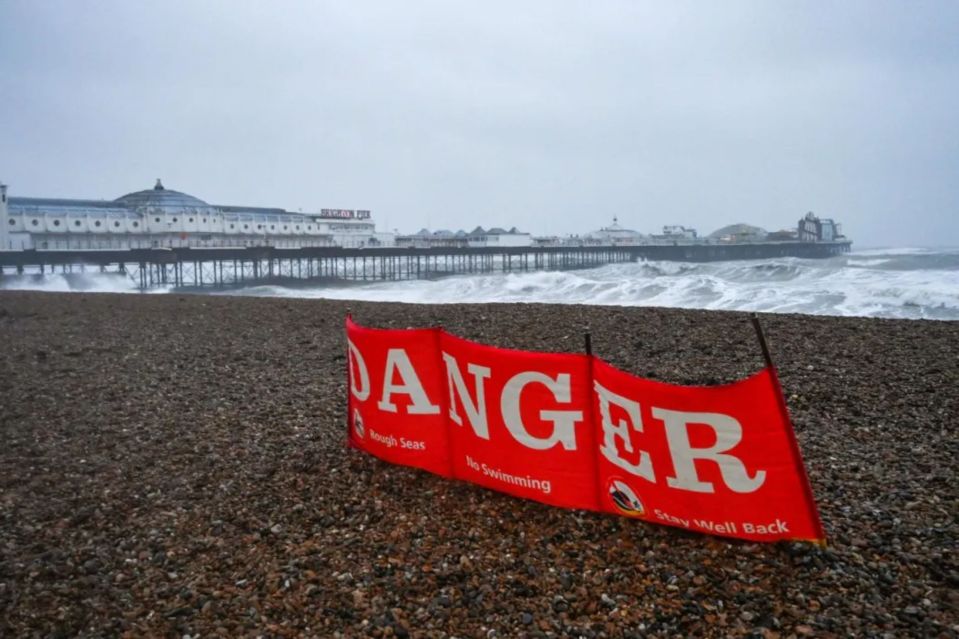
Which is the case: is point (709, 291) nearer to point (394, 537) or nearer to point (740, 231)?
point (394, 537)

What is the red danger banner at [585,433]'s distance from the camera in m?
3.04

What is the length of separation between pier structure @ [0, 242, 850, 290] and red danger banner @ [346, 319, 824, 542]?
36.1 m

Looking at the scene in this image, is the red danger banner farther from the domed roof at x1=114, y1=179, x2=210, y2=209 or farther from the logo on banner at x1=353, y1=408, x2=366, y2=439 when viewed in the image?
the domed roof at x1=114, y1=179, x2=210, y2=209

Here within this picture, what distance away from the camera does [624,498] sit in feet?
11.5

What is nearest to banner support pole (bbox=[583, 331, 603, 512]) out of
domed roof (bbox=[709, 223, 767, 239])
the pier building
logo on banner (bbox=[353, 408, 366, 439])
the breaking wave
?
logo on banner (bbox=[353, 408, 366, 439])

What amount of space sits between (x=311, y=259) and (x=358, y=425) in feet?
140

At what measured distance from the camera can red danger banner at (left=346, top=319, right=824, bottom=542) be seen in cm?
304

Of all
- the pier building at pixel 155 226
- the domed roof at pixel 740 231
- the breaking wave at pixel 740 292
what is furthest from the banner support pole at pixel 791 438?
the domed roof at pixel 740 231

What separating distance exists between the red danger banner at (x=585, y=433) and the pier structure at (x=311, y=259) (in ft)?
118

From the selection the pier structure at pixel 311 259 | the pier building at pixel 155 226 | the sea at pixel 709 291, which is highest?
the pier building at pixel 155 226

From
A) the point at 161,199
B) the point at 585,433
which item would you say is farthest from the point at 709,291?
the point at 161,199

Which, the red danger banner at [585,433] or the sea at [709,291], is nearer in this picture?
the red danger banner at [585,433]

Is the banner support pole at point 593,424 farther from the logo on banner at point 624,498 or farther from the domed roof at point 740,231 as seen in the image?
the domed roof at point 740,231

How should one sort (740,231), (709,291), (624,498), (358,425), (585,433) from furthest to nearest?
1. (740,231)
2. (709,291)
3. (358,425)
4. (585,433)
5. (624,498)
